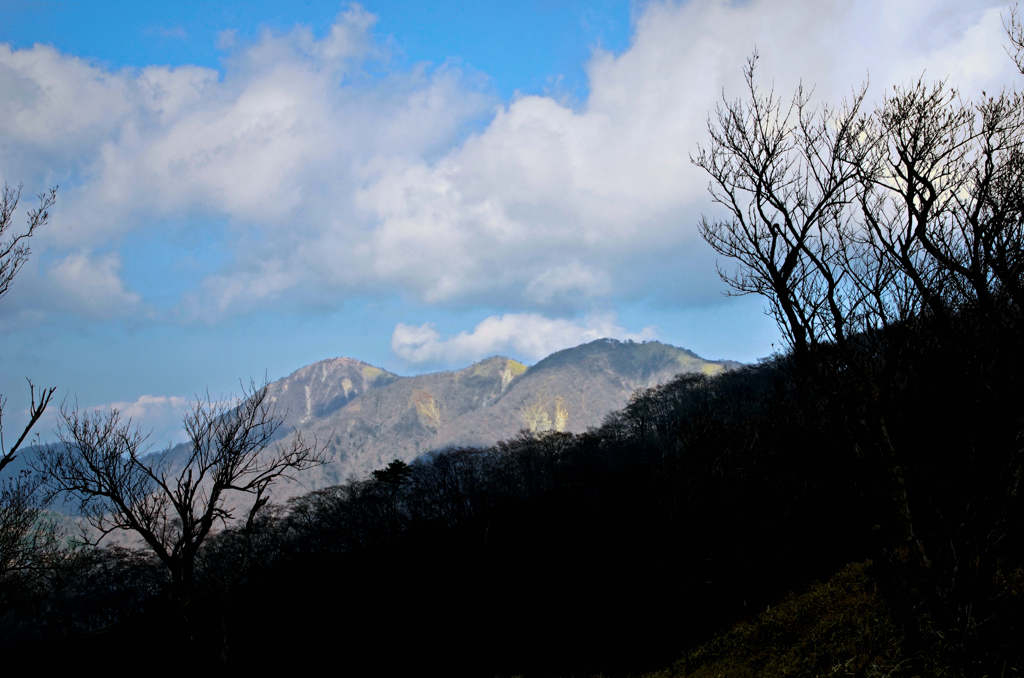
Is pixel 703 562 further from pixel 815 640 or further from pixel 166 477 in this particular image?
pixel 166 477

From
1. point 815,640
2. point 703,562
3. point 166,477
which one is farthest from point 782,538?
point 166,477

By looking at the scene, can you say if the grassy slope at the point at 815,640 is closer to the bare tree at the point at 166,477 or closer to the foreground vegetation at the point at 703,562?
the foreground vegetation at the point at 703,562

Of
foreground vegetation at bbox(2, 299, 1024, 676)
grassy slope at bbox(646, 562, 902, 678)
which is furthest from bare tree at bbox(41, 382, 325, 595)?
grassy slope at bbox(646, 562, 902, 678)

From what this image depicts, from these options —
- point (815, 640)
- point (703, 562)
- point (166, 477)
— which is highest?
point (166, 477)

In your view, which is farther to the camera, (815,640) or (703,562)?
(703,562)

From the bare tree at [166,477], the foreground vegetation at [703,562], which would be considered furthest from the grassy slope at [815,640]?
the bare tree at [166,477]

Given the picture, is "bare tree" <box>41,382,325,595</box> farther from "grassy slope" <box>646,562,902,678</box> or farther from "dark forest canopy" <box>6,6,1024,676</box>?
"grassy slope" <box>646,562,902,678</box>

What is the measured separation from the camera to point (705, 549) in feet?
98.7

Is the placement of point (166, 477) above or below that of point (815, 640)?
above

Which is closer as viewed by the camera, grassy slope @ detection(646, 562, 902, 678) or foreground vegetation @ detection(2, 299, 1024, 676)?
foreground vegetation @ detection(2, 299, 1024, 676)

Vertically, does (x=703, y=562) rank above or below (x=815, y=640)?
above

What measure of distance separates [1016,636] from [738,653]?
8835mm

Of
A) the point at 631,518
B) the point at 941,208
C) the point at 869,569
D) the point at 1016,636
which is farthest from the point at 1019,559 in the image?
the point at 631,518

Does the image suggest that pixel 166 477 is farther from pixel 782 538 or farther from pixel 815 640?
pixel 782 538
